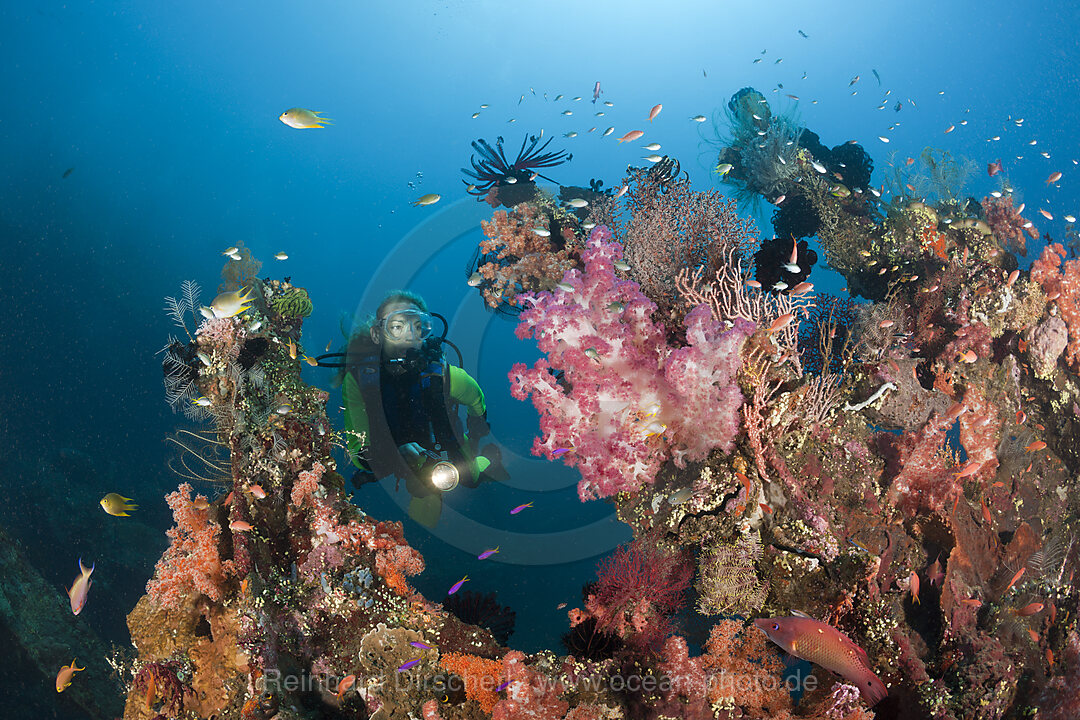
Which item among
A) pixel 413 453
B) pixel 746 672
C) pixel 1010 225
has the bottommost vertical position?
pixel 746 672

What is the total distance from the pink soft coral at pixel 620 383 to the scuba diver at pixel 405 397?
3731 mm

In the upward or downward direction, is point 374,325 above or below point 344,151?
below

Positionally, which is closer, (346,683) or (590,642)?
(590,642)

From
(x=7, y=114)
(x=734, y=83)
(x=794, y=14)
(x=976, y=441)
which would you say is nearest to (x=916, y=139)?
(x=734, y=83)

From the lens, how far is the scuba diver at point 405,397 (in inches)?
279

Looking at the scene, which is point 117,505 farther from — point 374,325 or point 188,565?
point 374,325

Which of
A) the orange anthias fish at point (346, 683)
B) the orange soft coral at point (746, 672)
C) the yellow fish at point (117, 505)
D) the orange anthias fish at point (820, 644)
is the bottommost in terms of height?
the orange anthias fish at point (346, 683)

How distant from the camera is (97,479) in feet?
53.6

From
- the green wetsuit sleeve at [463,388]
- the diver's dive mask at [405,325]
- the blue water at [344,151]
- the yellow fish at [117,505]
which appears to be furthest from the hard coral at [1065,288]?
the yellow fish at [117,505]

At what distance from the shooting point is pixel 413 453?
6.97 metres

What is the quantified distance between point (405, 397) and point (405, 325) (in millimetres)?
1188

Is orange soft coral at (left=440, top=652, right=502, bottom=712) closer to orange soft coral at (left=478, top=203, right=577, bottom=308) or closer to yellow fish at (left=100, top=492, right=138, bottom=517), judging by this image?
yellow fish at (left=100, top=492, right=138, bottom=517)

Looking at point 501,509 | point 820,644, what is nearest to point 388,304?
point 820,644

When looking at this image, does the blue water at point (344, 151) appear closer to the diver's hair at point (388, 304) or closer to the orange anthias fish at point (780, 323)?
the diver's hair at point (388, 304)
